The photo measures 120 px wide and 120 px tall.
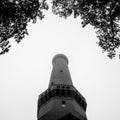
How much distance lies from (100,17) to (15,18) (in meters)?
5.73

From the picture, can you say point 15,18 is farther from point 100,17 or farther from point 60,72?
point 60,72

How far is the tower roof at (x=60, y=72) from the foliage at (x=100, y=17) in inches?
645

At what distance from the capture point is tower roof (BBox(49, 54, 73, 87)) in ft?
103

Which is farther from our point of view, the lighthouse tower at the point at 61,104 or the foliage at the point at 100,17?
the lighthouse tower at the point at 61,104

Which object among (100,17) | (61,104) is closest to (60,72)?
(61,104)

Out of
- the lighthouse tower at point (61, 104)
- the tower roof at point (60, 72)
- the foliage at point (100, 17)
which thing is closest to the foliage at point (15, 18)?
the foliage at point (100, 17)

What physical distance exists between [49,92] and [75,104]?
3591 millimetres

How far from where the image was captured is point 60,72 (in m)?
34.1

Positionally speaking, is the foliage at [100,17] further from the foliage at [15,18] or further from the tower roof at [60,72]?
the tower roof at [60,72]

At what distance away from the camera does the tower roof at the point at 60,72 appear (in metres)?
31.3

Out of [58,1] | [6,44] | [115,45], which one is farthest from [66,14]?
[6,44]

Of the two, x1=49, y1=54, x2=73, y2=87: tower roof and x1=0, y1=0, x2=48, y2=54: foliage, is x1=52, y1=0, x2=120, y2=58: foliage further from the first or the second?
x1=49, y1=54, x2=73, y2=87: tower roof

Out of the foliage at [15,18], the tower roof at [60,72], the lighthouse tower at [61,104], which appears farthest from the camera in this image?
the tower roof at [60,72]

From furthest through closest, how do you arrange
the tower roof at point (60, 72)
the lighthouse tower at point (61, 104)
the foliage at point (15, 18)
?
the tower roof at point (60, 72) → the lighthouse tower at point (61, 104) → the foliage at point (15, 18)
